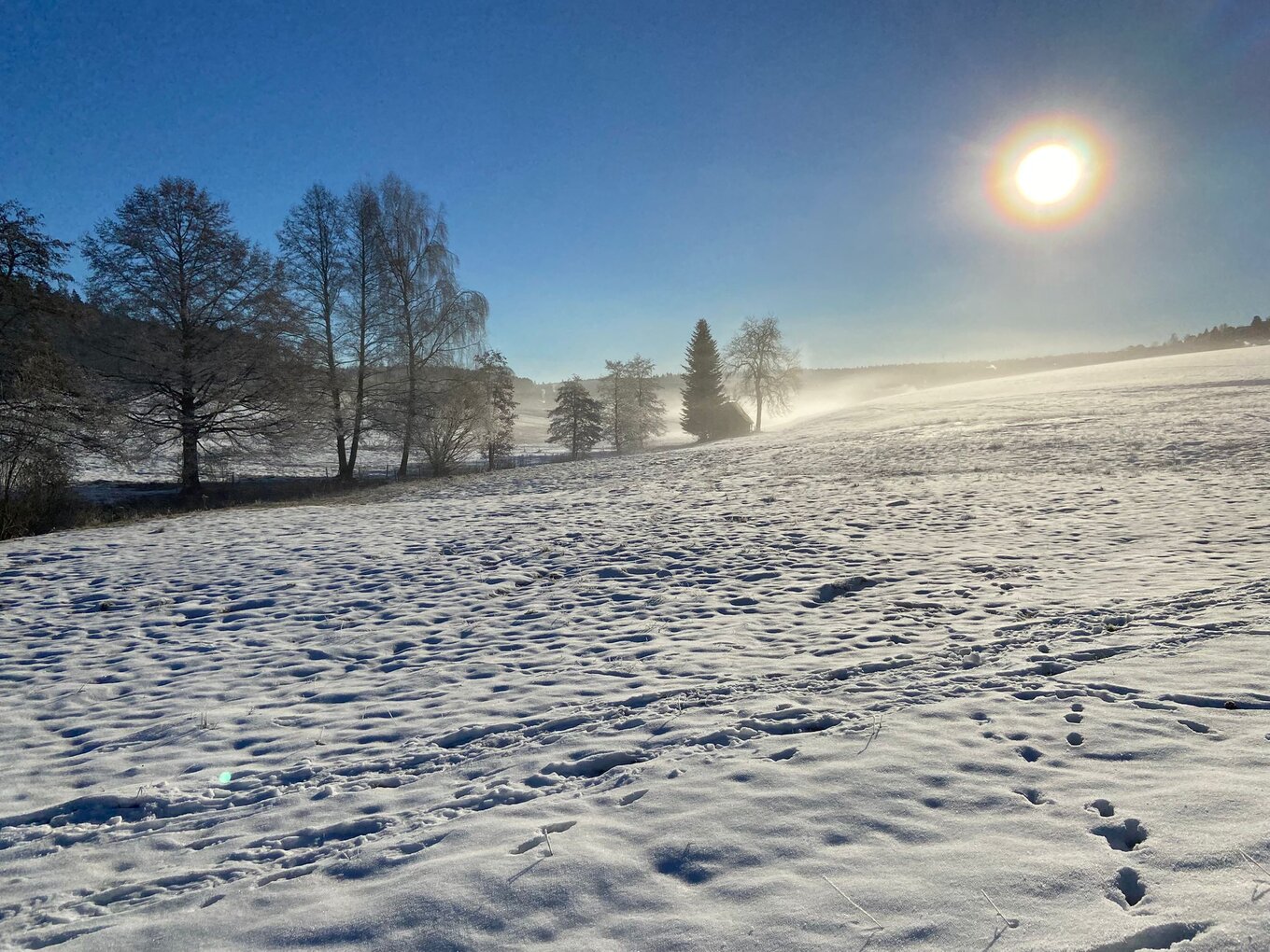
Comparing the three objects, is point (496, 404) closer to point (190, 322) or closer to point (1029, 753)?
point (190, 322)

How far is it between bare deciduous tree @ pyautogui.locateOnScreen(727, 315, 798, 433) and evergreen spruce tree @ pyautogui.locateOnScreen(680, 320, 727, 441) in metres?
1.59

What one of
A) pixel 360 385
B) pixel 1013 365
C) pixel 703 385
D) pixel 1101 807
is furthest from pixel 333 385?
pixel 1013 365

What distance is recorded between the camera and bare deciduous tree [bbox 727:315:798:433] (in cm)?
4688

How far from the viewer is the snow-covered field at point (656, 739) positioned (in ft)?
8.67

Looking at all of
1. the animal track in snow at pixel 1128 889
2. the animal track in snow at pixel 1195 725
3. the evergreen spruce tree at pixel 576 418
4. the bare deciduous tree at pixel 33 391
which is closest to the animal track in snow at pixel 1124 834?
the animal track in snow at pixel 1128 889

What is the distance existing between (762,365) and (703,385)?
16.7 ft

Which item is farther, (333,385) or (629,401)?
(629,401)

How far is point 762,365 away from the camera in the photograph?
47.6 metres

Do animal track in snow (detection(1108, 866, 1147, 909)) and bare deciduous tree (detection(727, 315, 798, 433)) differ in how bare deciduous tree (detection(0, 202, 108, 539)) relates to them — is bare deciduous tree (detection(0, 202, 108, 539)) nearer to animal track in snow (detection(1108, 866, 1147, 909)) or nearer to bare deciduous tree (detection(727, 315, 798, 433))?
animal track in snow (detection(1108, 866, 1147, 909))

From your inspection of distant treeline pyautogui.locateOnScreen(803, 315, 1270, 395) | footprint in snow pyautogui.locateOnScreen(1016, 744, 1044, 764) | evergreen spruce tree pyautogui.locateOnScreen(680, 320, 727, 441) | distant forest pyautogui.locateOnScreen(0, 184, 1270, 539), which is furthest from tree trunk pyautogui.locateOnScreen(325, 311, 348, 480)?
distant treeline pyautogui.locateOnScreen(803, 315, 1270, 395)

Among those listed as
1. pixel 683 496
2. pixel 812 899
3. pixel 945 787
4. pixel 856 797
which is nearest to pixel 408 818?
pixel 812 899

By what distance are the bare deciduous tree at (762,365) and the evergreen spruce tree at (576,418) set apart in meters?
12.5

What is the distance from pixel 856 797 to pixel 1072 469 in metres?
15.0

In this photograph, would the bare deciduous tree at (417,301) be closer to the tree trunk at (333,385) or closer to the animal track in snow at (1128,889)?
the tree trunk at (333,385)
